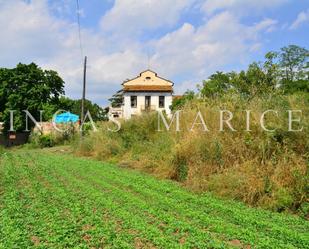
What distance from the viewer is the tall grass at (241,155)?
628 centimetres

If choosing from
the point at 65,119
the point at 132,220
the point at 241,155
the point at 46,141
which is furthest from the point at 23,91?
the point at 132,220

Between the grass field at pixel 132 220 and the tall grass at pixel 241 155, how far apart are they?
49 centimetres

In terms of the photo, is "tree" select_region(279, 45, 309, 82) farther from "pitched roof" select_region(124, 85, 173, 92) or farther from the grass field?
the grass field

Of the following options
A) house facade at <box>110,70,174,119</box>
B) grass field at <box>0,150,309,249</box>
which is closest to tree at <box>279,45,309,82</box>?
house facade at <box>110,70,174,119</box>

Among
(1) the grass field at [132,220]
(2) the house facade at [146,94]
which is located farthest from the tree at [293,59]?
(1) the grass field at [132,220]

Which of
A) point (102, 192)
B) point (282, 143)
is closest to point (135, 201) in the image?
point (102, 192)

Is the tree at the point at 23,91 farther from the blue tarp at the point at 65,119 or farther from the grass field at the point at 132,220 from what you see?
the grass field at the point at 132,220

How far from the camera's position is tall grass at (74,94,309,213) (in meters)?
6.28

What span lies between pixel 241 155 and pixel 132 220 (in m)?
3.44

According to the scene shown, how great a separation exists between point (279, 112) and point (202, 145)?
6.53ft

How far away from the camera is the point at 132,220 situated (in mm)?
5070

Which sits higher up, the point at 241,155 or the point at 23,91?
the point at 23,91

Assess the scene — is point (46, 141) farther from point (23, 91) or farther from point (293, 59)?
point (293, 59)

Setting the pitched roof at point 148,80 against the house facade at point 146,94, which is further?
the pitched roof at point 148,80
